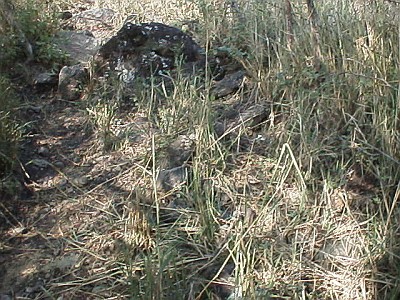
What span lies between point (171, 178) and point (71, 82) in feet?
4.64

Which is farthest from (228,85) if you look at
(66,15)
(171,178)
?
(66,15)

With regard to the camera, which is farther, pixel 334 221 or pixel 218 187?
pixel 218 187

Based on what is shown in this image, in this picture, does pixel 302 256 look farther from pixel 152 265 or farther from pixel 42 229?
pixel 42 229

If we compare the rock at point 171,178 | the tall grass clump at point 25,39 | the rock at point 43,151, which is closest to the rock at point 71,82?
the tall grass clump at point 25,39

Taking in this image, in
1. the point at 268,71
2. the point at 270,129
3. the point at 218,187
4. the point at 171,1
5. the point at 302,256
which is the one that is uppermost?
the point at 171,1

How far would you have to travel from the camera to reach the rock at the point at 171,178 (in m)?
2.91

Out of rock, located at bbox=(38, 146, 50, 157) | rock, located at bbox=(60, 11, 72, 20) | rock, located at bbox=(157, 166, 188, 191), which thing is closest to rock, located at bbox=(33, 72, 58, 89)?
rock, located at bbox=(38, 146, 50, 157)

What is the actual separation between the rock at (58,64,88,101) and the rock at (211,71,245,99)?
900 millimetres

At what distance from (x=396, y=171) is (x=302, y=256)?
59 cm

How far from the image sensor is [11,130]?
3.23 m

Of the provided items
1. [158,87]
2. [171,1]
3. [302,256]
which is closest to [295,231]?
[302,256]

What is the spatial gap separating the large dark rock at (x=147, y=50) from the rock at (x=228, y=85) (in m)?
0.33

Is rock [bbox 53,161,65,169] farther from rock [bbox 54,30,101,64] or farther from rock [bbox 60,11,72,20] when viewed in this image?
rock [bbox 60,11,72,20]

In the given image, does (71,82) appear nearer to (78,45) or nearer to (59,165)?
(78,45)
